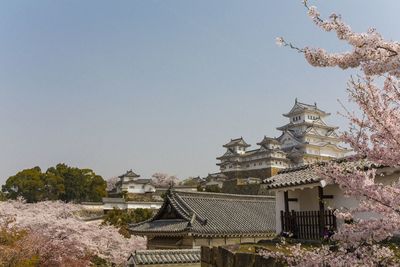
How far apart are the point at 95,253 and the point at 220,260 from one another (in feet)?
27.5

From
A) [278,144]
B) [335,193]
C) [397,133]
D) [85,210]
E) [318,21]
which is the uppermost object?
[278,144]

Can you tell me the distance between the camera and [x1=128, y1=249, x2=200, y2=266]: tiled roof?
1166cm

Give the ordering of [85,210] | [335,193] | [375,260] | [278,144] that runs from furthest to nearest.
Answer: [278,144] → [85,210] → [335,193] → [375,260]

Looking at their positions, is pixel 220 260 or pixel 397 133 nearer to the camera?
pixel 397 133

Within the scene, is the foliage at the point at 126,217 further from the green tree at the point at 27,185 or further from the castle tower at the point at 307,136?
the castle tower at the point at 307,136

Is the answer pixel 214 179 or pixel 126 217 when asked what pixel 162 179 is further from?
pixel 126 217

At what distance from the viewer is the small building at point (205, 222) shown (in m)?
15.9

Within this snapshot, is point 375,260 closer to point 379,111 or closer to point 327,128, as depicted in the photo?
point 379,111

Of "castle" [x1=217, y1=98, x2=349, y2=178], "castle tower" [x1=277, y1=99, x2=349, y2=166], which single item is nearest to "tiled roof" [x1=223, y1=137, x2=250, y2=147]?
"castle" [x1=217, y1=98, x2=349, y2=178]

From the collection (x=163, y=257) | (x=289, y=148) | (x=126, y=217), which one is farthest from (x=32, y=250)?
(x=289, y=148)

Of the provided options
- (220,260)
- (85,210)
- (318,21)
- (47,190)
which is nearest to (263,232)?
(220,260)

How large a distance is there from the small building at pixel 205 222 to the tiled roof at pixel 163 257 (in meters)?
2.37

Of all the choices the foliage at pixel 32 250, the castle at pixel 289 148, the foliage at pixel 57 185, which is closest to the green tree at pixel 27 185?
the foliage at pixel 57 185

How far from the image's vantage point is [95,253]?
1543cm
